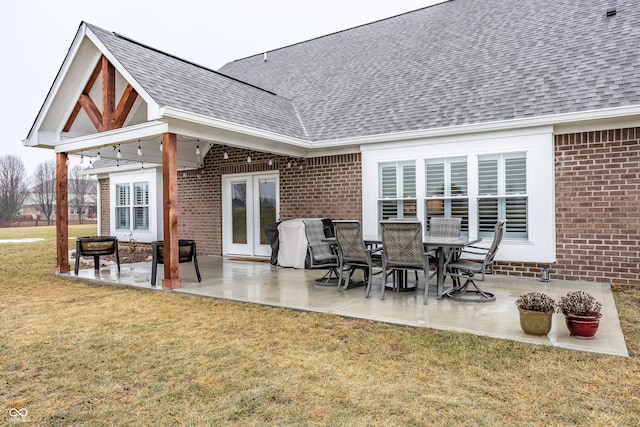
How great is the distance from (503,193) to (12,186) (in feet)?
191

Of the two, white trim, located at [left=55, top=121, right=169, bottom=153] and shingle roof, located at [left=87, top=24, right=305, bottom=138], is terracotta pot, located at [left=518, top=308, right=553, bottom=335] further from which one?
white trim, located at [left=55, top=121, right=169, bottom=153]

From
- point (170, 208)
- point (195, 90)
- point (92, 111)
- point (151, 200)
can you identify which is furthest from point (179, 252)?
point (151, 200)

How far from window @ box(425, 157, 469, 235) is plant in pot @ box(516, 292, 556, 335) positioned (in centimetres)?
401

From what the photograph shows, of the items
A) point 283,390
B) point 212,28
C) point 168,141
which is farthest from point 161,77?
point 212,28

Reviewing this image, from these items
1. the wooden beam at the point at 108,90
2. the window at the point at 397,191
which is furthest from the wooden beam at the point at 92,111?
the window at the point at 397,191

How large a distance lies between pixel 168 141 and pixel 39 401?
4.54 m

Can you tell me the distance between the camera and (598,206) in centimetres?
696

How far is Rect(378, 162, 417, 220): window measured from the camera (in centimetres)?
859

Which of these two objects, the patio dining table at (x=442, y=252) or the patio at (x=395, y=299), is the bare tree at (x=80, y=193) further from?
the patio dining table at (x=442, y=252)

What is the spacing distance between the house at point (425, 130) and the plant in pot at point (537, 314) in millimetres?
3588

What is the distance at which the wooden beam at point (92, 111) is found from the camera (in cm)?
804

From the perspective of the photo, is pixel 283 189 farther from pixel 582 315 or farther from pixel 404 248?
pixel 582 315

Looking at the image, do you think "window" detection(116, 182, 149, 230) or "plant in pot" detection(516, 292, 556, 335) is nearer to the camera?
"plant in pot" detection(516, 292, 556, 335)

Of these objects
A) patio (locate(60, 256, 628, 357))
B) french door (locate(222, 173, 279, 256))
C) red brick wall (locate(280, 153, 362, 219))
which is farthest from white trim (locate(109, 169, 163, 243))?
red brick wall (locate(280, 153, 362, 219))
